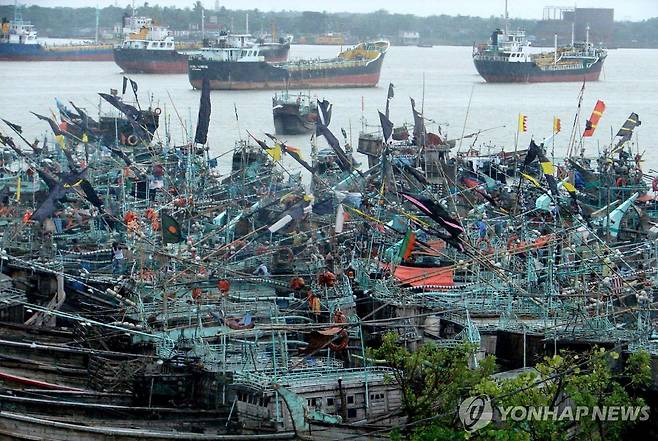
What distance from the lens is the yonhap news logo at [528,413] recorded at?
49.2 feet

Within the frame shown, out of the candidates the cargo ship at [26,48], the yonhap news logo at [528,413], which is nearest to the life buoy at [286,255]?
the yonhap news logo at [528,413]

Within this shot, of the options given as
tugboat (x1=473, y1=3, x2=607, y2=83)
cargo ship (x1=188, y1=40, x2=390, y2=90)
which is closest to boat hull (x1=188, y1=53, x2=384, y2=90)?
cargo ship (x1=188, y1=40, x2=390, y2=90)

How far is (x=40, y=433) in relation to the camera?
1708 centimetres

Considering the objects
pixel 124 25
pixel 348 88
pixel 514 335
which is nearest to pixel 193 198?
pixel 514 335

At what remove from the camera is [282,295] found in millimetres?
23078

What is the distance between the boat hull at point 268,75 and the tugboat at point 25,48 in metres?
33.2

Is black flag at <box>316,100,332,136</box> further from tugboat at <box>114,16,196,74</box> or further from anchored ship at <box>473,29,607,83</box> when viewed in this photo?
tugboat at <box>114,16,196,74</box>

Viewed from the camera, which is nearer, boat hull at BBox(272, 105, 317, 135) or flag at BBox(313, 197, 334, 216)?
flag at BBox(313, 197, 334, 216)

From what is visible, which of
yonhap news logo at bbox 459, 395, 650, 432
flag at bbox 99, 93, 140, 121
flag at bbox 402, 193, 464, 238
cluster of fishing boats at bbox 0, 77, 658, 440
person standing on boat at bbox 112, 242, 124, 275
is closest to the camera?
yonhap news logo at bbox 459, 395, 650, 432

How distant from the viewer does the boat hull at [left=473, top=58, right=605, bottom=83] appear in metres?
101

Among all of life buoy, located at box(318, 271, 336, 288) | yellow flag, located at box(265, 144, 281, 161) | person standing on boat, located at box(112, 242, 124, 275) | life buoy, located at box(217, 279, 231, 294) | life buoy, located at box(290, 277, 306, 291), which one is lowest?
person standing on boat, located at box(112, 242, 124, 275)

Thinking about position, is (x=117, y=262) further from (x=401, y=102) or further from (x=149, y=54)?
(x=149, y=54)

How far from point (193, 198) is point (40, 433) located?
519 inches

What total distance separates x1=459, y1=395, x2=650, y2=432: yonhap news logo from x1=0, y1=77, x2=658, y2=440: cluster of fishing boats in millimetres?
1625
